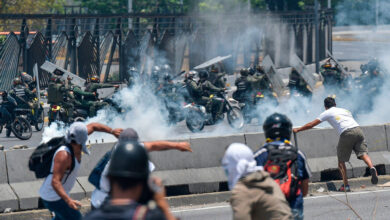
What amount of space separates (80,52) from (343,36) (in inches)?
1685

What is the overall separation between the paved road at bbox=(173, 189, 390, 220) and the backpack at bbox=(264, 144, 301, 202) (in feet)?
11.5

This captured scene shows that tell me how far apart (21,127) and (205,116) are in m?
4.18

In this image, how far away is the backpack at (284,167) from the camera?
5.60m

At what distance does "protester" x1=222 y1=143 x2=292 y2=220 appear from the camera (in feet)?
15.8

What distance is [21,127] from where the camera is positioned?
16781 mm

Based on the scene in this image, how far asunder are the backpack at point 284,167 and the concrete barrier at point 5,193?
15.7ft

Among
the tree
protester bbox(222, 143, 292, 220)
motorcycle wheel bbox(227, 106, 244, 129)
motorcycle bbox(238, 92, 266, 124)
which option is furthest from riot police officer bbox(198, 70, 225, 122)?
the tree

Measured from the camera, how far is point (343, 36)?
65.7m

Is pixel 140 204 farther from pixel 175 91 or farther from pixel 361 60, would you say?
pixel 361 60

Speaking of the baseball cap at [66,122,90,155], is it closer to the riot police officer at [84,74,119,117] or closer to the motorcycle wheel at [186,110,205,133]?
the riot police officer at [84,74,119,117]

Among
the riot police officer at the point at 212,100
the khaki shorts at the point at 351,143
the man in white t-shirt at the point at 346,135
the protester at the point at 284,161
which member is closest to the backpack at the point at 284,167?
the protester at the point at 284,161

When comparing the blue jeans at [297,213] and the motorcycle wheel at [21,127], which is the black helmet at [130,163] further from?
the motorcycle wheel at [21,127]

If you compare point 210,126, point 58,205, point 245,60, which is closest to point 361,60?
point 245,60

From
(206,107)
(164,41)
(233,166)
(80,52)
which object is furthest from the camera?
(164,41)
